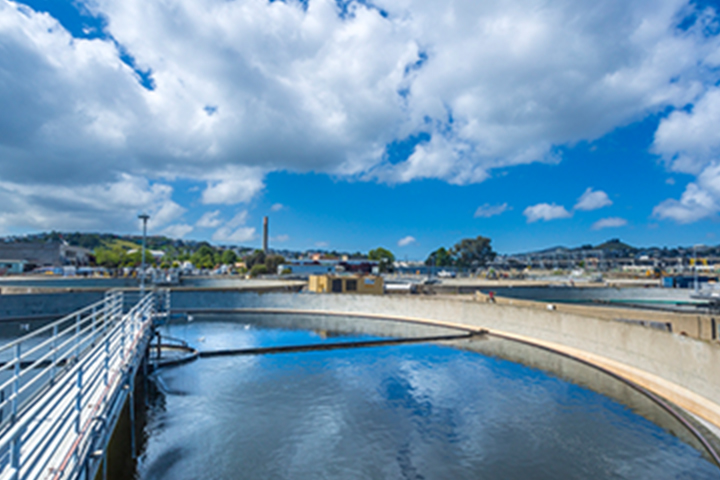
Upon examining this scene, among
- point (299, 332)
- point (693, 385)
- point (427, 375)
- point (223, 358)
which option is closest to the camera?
point (693, 385)

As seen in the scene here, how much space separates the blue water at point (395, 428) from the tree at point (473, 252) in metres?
149

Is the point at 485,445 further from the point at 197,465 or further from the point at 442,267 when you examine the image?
the point at 442,267

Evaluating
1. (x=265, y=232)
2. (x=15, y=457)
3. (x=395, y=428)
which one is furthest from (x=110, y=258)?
(x=15, y=457)

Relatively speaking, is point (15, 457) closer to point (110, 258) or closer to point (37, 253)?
point (110, 258)

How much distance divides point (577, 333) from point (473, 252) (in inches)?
5766

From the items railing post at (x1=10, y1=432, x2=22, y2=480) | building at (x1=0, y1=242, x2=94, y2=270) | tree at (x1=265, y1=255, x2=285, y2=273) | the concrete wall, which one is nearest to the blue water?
railing post at (x1=10, y1=432, x2=22, y2=480)

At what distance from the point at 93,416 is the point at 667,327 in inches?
1041

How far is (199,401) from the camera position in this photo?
15883 mm

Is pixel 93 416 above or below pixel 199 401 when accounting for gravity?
above

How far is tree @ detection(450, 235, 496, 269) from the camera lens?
165625 millimetres

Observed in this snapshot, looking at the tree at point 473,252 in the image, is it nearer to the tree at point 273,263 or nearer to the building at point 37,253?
the tree at point 273,263

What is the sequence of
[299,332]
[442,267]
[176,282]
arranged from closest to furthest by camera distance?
[299,332] → [176,282] → [442,267]

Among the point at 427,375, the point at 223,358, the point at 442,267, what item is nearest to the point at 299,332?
A: the point at 223,358

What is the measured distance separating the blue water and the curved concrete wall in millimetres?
2053
